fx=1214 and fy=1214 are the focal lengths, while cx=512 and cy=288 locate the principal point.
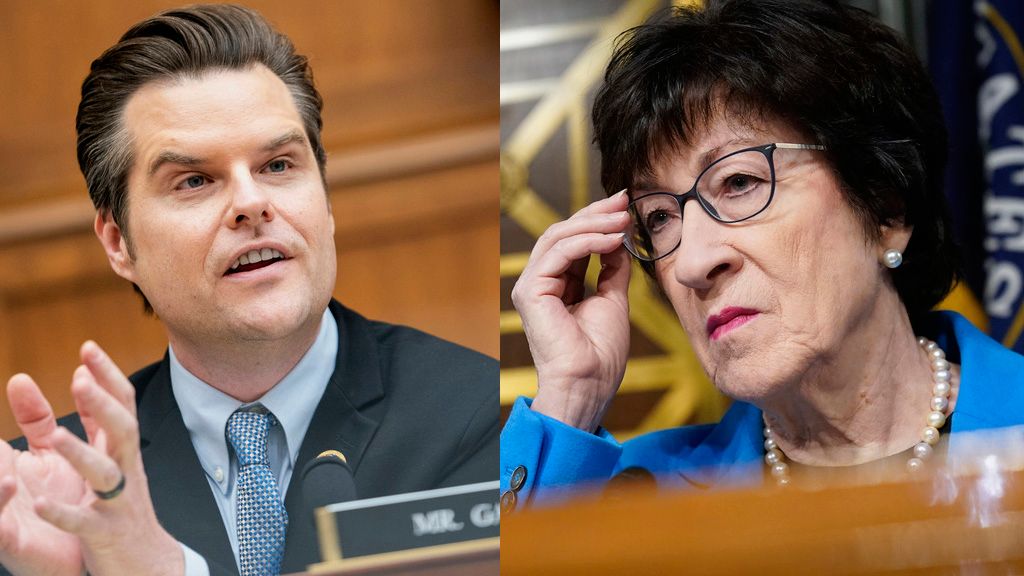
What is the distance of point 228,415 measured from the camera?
149 centimetres

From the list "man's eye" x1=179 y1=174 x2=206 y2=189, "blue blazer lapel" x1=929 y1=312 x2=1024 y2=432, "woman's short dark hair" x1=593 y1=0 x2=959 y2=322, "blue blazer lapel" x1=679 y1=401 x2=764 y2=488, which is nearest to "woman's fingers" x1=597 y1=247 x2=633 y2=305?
"woman's short dark hair" x1=593 y1=0 x2=959 y2=322

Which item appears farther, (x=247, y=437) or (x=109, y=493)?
(x=247, y=437)

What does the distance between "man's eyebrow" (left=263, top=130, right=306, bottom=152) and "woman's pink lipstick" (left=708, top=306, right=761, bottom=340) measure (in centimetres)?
56

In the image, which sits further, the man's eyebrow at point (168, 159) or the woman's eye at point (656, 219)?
the woman's eye at point (656, 219)

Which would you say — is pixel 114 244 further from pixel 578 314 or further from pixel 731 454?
pixel 731 454

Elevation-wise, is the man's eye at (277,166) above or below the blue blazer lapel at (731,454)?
above

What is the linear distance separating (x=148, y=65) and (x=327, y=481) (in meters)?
0.55

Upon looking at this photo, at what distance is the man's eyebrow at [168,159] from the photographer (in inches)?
56.9

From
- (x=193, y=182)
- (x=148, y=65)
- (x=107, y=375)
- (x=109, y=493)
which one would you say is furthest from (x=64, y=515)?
(x=148, y=65)

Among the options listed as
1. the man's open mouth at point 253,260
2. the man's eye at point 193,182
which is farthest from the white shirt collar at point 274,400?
the man's eye at point 193,182

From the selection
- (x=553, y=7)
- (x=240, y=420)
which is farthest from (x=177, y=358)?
(x=553, y=7)

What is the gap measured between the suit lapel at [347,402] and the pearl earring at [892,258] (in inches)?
25.7

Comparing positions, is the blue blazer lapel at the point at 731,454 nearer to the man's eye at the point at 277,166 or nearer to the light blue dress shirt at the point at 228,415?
the light blue dress shirt at the point at 228,415

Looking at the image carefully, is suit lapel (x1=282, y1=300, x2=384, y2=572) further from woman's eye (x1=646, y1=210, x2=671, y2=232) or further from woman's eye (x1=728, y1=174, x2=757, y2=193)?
woman's eye (x1=728, y1=174, x2=757, y2=193)
